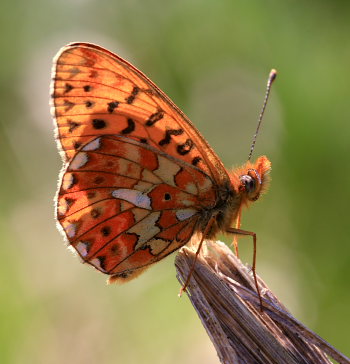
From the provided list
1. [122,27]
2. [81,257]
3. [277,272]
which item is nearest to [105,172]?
[81,257]

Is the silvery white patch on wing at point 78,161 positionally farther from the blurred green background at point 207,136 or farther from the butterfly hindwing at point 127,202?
the blurred green background at point 207,136

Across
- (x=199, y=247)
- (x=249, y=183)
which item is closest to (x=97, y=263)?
(x=199, y=247)

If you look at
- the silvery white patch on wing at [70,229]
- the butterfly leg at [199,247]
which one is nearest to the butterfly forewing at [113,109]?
the butterfly leg at [199,247]

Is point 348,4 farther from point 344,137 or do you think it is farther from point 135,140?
point 135,140

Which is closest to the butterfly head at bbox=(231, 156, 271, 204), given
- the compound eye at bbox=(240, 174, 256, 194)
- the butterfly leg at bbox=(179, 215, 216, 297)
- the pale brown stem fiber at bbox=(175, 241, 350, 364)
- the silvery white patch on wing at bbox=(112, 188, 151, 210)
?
the compound eye at bbox=(240, 174, 256, 194)

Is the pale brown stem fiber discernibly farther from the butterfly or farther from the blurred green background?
the blurred green background

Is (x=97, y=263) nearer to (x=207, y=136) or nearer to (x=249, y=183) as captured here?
(x=249, y=183)

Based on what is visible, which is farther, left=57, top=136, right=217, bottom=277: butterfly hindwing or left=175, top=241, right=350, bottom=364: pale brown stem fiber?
left=57, top=136, right=217, bottom=277: butterfly hindwing

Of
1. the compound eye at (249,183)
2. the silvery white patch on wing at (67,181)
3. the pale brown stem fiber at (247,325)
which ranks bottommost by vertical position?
the pale brown stem fiber at (247,325)
